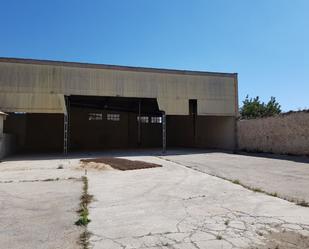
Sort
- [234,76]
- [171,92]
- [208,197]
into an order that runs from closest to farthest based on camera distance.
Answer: [208,197]
[171,92]
[234,76]

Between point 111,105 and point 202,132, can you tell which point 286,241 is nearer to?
point 202,132

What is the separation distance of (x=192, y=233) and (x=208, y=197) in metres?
2.55

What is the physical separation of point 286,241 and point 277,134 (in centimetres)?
1666

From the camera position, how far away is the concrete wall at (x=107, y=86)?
18234 mm

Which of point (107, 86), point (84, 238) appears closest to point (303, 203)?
point (84, 238)

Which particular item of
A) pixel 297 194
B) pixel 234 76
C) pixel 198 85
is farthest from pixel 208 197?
pixel 234 76

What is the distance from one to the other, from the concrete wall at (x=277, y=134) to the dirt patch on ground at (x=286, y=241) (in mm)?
14598

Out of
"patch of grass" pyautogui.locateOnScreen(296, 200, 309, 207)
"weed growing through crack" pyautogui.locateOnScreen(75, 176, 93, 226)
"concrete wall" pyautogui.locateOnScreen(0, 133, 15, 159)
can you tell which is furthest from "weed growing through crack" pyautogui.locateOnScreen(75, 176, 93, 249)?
"concrete wall" pyautogui.locateOnScreen(0, 133, 15, 159)

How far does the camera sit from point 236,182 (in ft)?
28.9

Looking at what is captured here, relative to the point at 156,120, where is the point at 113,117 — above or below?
above

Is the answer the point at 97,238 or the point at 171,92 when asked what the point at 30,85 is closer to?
the point at 171,92

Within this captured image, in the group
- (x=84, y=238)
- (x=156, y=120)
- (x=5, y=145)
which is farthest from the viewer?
(x=156, y=120)

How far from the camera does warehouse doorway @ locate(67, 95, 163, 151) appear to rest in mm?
29562

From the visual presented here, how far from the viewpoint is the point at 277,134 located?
64.5 ft
